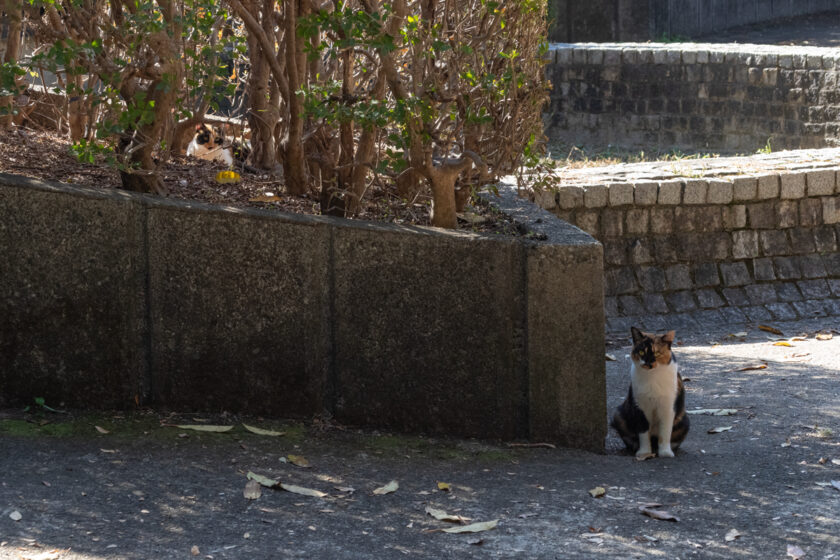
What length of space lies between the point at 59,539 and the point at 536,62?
3261 millimetres

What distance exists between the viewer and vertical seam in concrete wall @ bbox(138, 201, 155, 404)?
4.73m

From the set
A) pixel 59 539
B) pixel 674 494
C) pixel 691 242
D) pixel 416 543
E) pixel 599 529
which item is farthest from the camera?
pixel 691 242

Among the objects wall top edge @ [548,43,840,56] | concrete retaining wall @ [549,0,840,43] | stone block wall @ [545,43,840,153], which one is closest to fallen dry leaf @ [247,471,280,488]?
stone block wall @ [545,43,840,153]

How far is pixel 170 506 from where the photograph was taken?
386 centimetres

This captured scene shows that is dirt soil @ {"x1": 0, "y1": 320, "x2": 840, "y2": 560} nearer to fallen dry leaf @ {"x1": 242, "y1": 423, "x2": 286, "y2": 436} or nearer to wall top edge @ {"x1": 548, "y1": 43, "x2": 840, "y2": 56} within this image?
fallen dry leaf @ {"x1": 242, "y1": 423, "x2": 286, "y2": 436}

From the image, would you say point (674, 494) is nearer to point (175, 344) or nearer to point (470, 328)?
point (470, 328)

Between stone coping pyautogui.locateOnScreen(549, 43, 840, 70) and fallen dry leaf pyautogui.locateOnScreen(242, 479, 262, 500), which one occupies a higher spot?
stone coping pyautogui.locateOnScreen(549, 43, 840, 70)

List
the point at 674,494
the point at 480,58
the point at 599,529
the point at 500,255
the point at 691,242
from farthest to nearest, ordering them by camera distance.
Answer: the point at 691,242
the point at 480,58
the point at 500,255
the point at 674,494
the point at 599,529

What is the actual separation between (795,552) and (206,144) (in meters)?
6.13

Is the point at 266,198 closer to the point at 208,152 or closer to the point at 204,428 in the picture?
the point at 204,428

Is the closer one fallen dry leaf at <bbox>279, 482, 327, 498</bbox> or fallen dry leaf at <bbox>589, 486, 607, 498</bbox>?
fallen dry leaf at <bbox>279, 482, 327, 498</bbox>

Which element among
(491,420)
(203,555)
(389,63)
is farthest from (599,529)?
(389,63)

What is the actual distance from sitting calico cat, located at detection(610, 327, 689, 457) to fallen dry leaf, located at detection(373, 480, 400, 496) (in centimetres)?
146

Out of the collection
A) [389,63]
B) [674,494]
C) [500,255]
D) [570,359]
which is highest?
[389,63]
